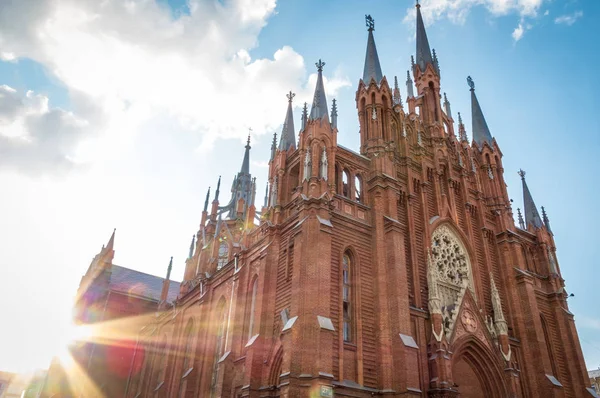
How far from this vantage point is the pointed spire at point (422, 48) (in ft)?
111

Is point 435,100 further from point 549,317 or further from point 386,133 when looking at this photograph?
point 549,317

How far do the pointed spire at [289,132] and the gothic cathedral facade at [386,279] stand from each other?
0.48 feet

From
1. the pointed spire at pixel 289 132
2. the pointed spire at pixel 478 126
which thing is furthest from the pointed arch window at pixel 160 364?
the pointed spire at pixel 478 126

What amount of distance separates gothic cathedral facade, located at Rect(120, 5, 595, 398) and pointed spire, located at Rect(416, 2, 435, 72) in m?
0.17

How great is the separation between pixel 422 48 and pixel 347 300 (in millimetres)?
23291

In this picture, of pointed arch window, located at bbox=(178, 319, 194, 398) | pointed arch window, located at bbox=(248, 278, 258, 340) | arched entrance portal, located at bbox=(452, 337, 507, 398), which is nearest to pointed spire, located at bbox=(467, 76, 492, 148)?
arched entrance portal, located at bbox=(452, 337, 507, 398)

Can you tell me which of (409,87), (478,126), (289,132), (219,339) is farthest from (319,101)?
(219,339)

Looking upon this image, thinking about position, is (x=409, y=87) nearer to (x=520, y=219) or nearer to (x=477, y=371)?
(x=520, y=219)

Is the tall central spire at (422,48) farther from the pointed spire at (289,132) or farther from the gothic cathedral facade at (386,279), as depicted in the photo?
the pointed spire at (289,132)

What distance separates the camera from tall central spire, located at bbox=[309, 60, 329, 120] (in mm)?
24688

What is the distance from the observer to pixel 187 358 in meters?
32.3

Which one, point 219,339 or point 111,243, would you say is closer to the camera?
point 219,339

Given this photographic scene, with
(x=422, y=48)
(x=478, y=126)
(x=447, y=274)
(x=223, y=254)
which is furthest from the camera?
(x=223, y=254)

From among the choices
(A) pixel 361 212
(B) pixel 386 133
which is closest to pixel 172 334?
(A) pixel 361 212
